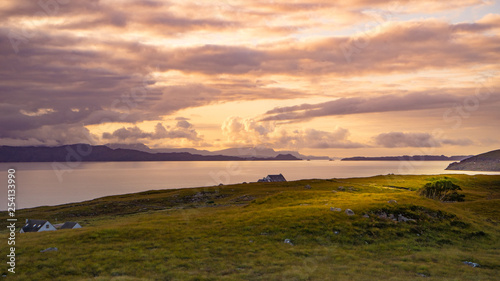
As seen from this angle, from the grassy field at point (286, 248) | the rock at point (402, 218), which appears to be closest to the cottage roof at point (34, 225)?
the grassy field at point (286, 248)

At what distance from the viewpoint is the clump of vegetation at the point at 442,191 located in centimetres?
7612

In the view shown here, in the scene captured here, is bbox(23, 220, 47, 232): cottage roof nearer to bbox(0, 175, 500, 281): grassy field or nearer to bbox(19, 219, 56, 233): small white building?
bbox(19, 219, 56, 233): small white building

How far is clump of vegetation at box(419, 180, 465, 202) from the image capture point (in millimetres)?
76125

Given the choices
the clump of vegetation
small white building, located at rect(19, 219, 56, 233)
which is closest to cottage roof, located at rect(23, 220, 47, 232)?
small white building, located at rect(19, 219, 56, 233)

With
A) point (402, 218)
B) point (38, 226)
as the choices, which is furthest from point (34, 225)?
point (402, 218)

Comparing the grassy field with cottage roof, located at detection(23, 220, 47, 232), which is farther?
cottage roof, located at detection(23, 220, 47, 232)

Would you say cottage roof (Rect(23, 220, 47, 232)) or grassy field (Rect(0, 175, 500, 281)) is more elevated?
grassy field (Rect(0, 175, 500, 281))

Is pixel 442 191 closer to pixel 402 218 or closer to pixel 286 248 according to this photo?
pixel 402 218

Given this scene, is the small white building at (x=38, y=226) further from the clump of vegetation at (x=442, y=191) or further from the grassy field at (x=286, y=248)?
the clump of vegetation at (x=442, y=191)

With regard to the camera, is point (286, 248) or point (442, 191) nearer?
point (286, 248)

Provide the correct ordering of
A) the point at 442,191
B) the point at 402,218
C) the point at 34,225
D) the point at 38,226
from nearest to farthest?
the point at 402,218 < the point at 38,226 < the point at 34,225 < the point at 442,191

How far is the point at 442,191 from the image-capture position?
78.2 m

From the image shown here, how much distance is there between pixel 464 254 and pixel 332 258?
12.2 meters

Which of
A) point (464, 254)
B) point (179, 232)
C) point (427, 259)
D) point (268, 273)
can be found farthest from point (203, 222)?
point (464, 254)
